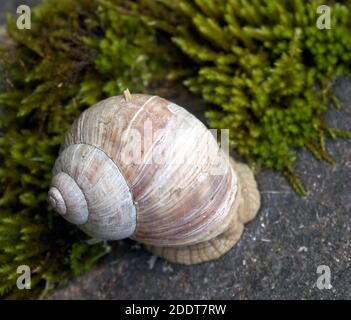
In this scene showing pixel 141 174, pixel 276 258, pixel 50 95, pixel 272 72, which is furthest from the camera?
pixel 50 95

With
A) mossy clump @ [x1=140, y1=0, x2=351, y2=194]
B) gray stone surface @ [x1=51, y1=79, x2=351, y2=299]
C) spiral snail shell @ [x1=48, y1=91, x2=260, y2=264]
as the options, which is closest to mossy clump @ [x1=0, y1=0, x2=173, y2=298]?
gray stone surface @ [x1=51, y1=79, x2=351, y2=299]

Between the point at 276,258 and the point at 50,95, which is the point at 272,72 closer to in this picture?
the point at 276,258

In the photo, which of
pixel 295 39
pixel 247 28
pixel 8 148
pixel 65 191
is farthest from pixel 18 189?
pixel 295 39

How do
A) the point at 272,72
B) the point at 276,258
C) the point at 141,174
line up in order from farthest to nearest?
1. the point at 272,72
2. the point at 276,258
3. the point at 141,174

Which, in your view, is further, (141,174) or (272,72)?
(272,72)

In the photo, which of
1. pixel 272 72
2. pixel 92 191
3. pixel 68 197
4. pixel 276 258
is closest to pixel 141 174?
pixel 92 191

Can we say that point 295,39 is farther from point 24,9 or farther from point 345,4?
point 24,9

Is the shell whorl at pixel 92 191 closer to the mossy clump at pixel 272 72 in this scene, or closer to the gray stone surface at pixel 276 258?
the gray stone surface at pixel 276 258
